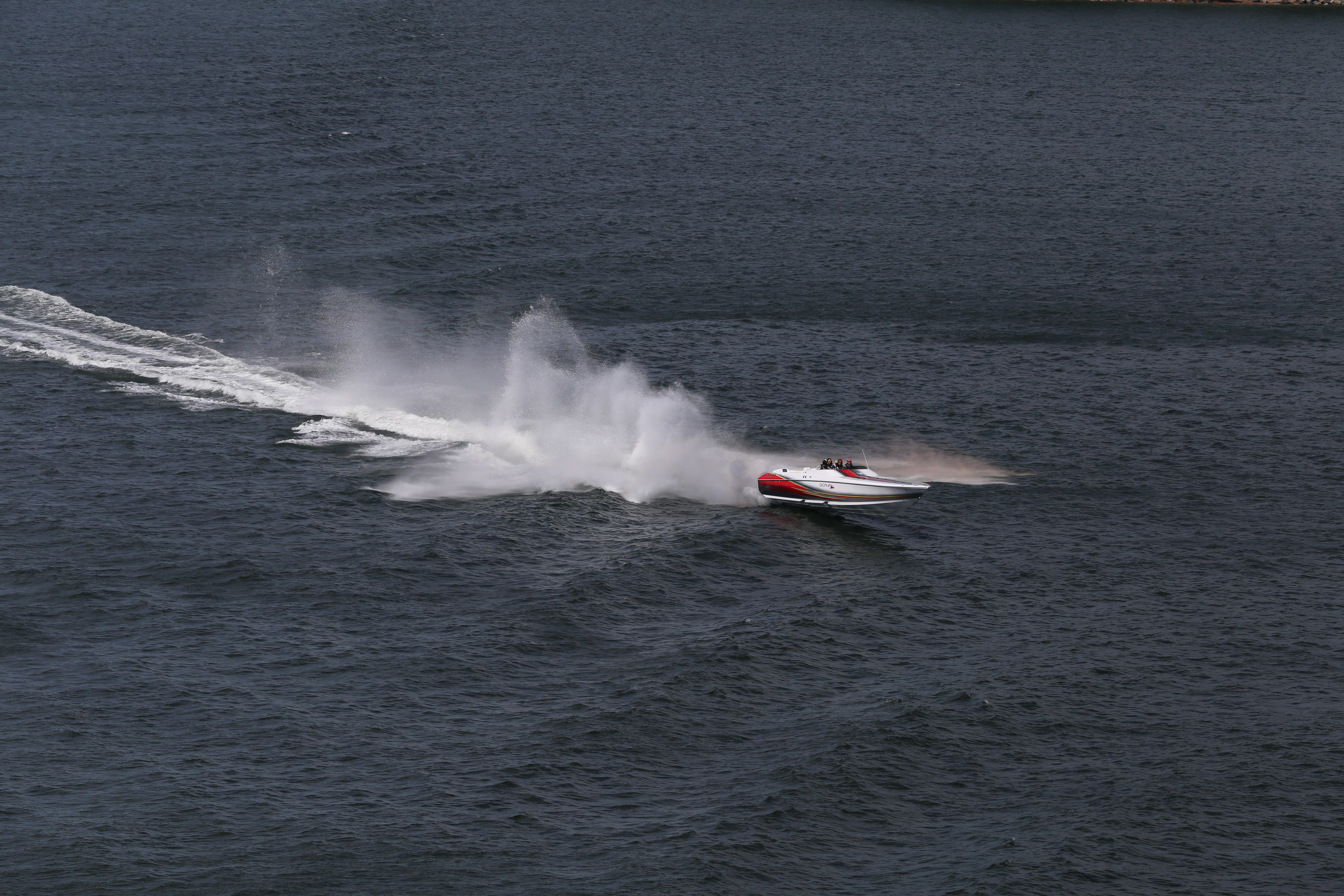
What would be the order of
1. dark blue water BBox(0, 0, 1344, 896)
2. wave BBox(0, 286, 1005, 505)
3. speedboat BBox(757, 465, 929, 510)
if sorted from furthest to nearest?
wave BBox(0, 286, 1005, 505) < speedboat BBox(757, 465, 929, 510) < dark blue water BBox(0, 0, 1344, 896)

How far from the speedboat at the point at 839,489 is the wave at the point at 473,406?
11.5ft

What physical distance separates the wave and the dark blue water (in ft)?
1.76

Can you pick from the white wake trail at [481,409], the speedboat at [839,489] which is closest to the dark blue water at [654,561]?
the white wake trail at [481,409]

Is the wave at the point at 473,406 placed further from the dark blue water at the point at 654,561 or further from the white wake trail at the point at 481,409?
the dark blue water at the point at 654,561

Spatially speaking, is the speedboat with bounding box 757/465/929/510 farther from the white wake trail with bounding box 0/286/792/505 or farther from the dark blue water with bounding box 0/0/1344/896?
the white wake trail with bounding box 0/286/792/505

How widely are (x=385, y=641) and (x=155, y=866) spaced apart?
924 inches

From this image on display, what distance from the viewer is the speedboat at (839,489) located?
366 ft

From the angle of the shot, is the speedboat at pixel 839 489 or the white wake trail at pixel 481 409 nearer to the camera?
the speedboat at pixel 839 489

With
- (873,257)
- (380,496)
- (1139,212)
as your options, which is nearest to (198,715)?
(380,496)

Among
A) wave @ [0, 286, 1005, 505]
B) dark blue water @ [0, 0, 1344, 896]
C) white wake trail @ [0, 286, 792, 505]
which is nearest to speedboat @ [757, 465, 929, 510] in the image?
dark blue water @ [0, 0, 1344, 896]

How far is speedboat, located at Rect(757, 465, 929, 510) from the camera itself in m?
112

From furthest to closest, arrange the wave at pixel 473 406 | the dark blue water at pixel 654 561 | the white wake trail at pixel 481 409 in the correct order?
1. the wave at pixel 473 406
2. the white wake trail at pixel 481 409
3. the dark blue water at pixel 654 561

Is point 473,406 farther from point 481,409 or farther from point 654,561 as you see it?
point 654,561

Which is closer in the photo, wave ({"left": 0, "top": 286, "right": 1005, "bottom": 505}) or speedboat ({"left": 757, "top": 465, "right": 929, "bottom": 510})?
speedboat ({"left": 757, "top": 465, "right": 929, "bottom": 510})
